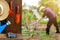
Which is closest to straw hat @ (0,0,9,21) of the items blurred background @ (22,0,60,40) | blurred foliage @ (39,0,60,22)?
blurred background @ (22,0,60,40)

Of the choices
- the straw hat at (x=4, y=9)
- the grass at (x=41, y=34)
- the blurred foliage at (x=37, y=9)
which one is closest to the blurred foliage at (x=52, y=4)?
the blurred foliage at (x=37, y=9)

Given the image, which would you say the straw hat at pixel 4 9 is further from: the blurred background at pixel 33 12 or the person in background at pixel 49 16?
the person in background at pixel 49 16

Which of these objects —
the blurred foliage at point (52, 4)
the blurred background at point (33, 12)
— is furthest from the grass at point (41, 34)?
the blurred foliage at point (52, 4)

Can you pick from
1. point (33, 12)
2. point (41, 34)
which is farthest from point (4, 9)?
point (41, 34)

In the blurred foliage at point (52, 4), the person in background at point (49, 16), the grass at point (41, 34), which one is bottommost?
the grass at point (41, 34)

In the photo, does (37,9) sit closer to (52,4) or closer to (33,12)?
(33,12)

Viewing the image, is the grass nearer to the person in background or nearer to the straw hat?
the person in background

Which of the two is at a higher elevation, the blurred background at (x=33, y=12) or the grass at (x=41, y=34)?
the blurred background at (x=33, y=12)

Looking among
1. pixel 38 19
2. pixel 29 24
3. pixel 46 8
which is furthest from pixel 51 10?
pixel 29 24

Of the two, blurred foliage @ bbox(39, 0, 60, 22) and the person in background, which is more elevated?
blurred foliage @ bbox(39, 0, 60, 22)

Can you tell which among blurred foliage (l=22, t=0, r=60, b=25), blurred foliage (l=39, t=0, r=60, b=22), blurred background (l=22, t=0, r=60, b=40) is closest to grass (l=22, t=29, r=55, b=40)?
blurred background (l=22, t=0, r=60, b=40)

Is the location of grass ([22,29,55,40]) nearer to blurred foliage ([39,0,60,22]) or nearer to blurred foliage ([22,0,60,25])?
blurred foliage ([22,0,60,25])

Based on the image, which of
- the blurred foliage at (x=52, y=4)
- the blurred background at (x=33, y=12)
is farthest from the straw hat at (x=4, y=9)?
the blurred foliage at (x=52, y=4)

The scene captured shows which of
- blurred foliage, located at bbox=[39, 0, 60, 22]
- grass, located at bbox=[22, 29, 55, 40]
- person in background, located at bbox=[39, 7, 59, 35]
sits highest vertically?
blurred foliage, located at bbox=[39, 0, 60, 22]
